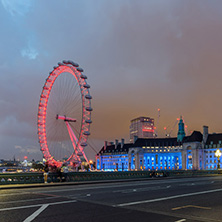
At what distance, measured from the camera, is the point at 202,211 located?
14266 millimetres

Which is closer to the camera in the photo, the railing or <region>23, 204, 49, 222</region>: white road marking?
<region>23, 204, 49, 222</region>: white road marking

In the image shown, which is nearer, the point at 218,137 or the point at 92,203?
the point at 92,203

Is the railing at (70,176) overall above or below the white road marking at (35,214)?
below

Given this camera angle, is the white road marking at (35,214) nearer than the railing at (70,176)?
Yes

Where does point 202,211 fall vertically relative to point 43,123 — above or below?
below

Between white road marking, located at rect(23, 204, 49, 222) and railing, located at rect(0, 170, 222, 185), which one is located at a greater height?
white road marking, located at rect(23, 204, 49, 222)

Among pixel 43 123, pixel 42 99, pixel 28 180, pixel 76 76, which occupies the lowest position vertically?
pixel 28 180

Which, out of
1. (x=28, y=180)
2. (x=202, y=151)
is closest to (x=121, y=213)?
(x=28, y=180)

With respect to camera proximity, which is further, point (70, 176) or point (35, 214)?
point (70, 176)

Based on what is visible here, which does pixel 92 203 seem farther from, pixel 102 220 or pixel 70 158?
pixel 70 158

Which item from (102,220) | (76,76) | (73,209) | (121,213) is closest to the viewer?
(102,220)

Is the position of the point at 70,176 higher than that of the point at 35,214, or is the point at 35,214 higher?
the point at 35,214

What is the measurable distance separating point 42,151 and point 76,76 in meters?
19.6

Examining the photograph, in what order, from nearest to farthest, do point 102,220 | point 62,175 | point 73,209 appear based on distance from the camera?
point 102,220, point 73,209, point 62,175
